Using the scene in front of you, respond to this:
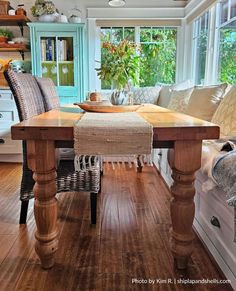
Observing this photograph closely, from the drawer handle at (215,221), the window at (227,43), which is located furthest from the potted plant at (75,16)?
the drawer handle at (215,221)

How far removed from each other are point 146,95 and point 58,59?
126 centimetres

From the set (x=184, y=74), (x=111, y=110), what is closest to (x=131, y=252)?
(x=111, y=110)

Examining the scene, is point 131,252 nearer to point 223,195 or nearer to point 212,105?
point 223,195

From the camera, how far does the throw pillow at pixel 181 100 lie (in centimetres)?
309

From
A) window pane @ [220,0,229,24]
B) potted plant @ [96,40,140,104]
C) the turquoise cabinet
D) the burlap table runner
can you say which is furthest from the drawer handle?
the turquoise cabinet

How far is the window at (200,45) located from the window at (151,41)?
40cm

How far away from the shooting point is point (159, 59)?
4.27 metres

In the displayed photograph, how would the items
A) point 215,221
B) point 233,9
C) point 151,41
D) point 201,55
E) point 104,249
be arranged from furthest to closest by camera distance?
point 151,41
point 201,55
point 233,9
point 104,249
point 215,221

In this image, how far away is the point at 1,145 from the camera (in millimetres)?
3746

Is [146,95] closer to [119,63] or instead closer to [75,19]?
[75,19]

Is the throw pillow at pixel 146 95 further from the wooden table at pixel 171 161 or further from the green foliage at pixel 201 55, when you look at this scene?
the wooden table at pixel 171 161

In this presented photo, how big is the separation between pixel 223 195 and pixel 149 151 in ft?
1.54

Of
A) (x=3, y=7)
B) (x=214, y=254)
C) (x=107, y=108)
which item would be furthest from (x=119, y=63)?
(x=3, y=7)

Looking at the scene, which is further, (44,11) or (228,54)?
(44,11)
